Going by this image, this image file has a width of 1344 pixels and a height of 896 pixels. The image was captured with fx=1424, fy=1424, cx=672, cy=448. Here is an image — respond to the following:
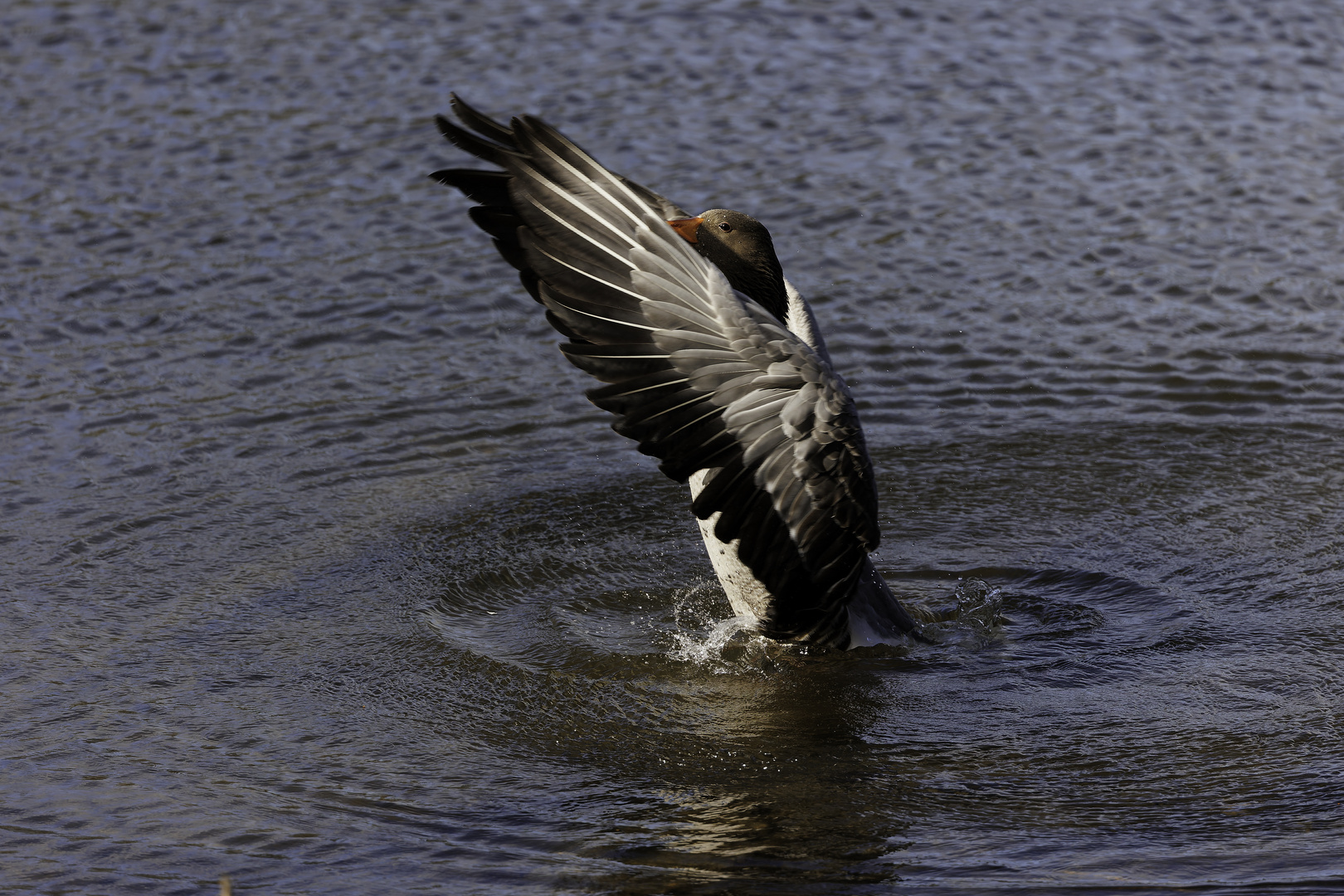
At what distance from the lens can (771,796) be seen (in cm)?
521

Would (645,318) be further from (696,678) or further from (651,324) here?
(696,678)

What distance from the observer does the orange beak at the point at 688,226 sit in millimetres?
5844

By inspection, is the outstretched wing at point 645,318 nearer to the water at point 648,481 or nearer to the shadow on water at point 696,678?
the shadow on water at point 696,678

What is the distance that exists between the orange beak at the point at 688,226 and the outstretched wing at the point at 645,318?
744 mm

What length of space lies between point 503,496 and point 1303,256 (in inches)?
240

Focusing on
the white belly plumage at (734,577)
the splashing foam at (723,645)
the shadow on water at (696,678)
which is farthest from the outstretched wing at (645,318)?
the splashing foam at (723,645)

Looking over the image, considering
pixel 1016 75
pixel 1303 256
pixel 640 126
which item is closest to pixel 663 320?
pixel 1303 256

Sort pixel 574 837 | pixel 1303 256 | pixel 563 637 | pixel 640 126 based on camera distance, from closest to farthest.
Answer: pixel 574 837 < pixel 563 637 < pixel 1303 256 < pixel 640 126

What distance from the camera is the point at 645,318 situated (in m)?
5.02

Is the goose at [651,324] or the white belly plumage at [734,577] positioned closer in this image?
the goose at [651,324]

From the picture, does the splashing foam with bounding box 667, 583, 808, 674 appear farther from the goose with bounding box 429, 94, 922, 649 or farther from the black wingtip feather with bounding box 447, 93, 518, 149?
the black wingtip feather with bounding box 447, 93, 518, 149

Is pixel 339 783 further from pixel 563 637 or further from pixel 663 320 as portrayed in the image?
pixel 663 320

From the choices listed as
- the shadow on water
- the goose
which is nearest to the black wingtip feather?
the goose

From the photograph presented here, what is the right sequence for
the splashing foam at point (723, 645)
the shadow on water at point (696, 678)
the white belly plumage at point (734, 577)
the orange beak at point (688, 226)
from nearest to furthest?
the shadow on water at point (696, 678), the orange beak at point (688, 226), the white belly plumage at point (734, 577), the splashing foam at point (723, 645)
